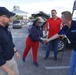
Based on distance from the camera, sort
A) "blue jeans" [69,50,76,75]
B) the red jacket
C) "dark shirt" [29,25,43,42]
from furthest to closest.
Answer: the red jacket → "dark shirt" [29,25,43,42] → "blue jeans" [69,50,76,75]

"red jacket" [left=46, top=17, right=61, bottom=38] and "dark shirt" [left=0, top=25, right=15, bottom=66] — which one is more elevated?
"dark shirt" [left=0, top=25, right=15, bottom=66]

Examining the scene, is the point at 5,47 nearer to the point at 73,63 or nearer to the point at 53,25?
the point at 73,63

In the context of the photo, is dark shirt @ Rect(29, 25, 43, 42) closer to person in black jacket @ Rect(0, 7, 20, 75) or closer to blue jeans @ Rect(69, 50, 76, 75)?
blue jeans @ Rect(69, 50, 76, 75)

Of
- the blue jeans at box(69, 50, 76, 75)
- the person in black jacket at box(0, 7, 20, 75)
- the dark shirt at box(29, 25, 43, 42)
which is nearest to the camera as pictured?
the person in black jacket at box(0, 7, 20, 75)

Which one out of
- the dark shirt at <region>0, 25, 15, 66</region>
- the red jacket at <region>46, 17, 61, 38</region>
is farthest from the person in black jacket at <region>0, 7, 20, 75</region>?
the red jacket at <region>46, 17, 61, 38</region>

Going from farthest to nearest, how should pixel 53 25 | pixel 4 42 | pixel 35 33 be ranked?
1. pixel 53 25
2. pixel 35 33
3. pixel 4 42

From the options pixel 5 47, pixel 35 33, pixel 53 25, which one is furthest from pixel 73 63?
pixel 53 25

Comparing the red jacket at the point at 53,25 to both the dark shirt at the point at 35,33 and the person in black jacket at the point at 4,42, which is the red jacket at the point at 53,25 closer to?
the dark shirt at the point at 35,33

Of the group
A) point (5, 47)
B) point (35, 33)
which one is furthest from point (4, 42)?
point (35, 33)

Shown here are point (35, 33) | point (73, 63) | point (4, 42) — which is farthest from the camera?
point (35, 33)

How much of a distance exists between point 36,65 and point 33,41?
0.81 metres

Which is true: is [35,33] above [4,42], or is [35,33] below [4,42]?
below

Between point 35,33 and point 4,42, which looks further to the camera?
point 35,33

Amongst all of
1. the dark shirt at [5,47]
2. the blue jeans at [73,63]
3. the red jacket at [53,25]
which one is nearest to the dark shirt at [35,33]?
the red jacket at [53,25]
